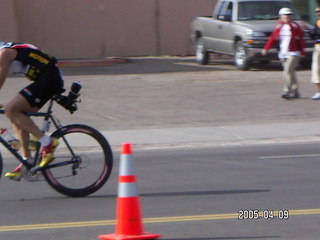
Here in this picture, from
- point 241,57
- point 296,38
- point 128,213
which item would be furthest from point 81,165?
point 241,57

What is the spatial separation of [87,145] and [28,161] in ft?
2.31

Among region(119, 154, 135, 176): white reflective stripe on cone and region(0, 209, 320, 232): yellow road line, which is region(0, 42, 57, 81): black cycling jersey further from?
region(119, 154, 135, 176): white reflective stripe on cone

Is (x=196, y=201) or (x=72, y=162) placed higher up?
(x=72, y=162)

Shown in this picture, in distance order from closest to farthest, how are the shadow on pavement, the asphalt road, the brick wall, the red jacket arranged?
the asphalt road
the red jacket
the shadow on pavement
the brick wall

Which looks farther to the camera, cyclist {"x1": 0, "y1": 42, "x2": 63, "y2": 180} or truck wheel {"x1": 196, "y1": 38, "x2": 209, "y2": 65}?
truck wheel {"x1": 196, "y1": 38, "x2": 209, "y2": 65}

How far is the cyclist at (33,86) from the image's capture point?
818 cm

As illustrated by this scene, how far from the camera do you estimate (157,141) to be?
13.2 metres

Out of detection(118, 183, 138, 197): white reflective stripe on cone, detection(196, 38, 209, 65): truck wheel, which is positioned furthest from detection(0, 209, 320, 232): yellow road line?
detection(196, 38, 209, 65): truck wheel

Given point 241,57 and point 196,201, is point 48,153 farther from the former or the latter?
point 241,57

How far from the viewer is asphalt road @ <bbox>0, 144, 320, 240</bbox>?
697cm

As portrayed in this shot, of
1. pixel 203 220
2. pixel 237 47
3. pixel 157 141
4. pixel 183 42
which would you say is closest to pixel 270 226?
pixel 203 220

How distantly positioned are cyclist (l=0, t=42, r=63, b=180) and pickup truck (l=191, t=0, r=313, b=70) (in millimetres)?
12872
